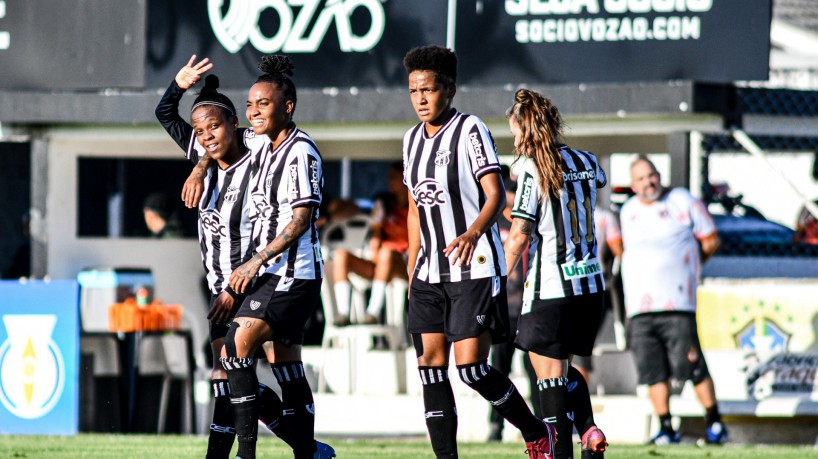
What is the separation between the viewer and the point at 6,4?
46.4ft

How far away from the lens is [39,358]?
12281mm

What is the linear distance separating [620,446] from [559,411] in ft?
11.7

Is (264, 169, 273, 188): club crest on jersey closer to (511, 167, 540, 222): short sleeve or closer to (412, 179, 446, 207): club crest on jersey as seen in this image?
(412, 179, 446, 207): club crest on jersey

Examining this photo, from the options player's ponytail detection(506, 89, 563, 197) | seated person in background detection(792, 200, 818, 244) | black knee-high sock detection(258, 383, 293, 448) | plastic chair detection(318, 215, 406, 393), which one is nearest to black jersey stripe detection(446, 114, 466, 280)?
player's ponytail detection(506, 89, 563, 197)

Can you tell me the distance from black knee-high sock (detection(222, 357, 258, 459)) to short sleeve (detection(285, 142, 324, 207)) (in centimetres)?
84

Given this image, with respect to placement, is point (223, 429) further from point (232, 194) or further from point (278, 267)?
point (232, 194)

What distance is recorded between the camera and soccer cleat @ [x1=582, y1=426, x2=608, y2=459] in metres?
7.84

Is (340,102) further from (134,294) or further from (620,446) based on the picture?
(620,446)

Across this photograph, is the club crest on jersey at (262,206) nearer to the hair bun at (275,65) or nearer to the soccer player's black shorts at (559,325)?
the hair bun at (275,65)

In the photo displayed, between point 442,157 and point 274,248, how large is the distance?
0.94 m

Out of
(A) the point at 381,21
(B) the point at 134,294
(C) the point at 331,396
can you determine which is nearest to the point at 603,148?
(A) the point at 381,21

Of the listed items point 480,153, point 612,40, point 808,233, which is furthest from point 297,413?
point 808,233

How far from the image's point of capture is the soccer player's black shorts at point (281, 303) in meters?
7.53

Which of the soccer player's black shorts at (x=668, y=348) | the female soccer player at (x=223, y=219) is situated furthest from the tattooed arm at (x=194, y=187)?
the soccer player's black shorts at (x=668, y=348)
